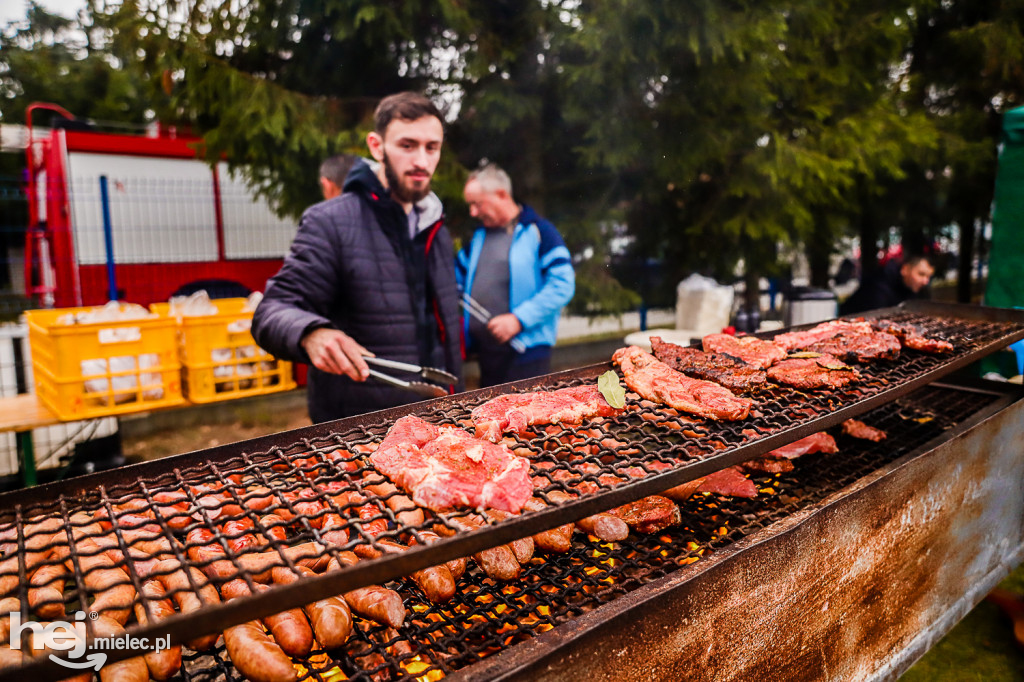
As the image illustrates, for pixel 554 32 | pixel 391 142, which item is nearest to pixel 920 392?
pixel 391 142

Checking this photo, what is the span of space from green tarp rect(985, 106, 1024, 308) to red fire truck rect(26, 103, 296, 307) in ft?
26.2

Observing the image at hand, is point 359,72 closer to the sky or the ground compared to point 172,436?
closer to the sky

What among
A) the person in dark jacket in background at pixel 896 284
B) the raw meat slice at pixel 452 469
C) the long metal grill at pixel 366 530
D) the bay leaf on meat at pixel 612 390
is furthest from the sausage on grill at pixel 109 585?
the person in dark jacket in background at pixel 896 284

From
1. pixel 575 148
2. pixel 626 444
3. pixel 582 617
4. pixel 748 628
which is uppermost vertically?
pixel 575 148

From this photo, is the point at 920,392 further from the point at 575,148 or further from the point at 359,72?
the point at 359,72

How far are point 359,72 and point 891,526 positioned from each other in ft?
23.1

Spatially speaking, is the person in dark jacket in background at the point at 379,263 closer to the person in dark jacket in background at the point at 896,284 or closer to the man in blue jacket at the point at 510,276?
the man in blue jacket at the point at 510,276

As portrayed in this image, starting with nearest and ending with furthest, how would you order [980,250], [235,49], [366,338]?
[366,338] < [235,49] < [980,250]

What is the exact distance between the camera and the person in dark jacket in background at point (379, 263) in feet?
11.7

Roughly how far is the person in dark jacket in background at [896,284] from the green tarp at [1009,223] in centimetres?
204

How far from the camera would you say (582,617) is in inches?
60.9

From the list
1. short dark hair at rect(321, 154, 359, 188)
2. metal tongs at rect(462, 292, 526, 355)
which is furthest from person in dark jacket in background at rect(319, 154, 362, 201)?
metal tongs at rect(462, 292, 526, 355)

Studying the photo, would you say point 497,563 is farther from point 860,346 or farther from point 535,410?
point 860,346

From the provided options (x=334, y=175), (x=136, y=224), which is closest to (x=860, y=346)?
(x=334, y=175)
